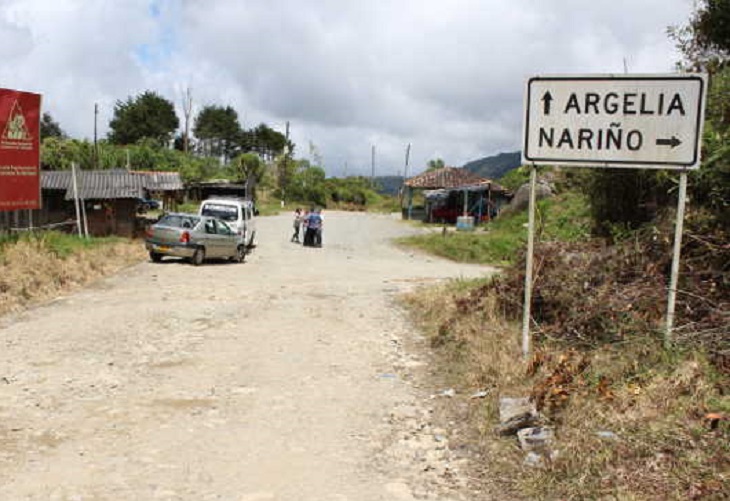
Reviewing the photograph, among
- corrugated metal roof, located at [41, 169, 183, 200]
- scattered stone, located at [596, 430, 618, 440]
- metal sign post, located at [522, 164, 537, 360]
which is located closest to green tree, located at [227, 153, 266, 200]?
corrugated metal roof, located at [41, 169, 183, 200]

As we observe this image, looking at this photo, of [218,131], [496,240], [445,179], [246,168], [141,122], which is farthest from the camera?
[218,131]

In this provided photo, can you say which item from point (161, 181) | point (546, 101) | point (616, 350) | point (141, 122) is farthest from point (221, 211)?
point (141, 122)

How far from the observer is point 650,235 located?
276 inches

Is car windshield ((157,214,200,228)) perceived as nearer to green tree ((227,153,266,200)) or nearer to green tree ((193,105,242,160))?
green tree ((227,153,266,200))

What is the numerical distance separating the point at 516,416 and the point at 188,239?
588 inches

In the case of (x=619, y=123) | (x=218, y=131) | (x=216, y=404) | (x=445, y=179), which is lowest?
(x=216, y=404)

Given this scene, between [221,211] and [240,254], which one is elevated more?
[221,211]

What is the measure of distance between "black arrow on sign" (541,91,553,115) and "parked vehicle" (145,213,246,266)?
1405cm

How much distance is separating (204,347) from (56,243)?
33.0 ft

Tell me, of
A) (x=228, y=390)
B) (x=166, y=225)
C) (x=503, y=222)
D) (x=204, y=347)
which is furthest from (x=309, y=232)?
(x=228, y=390)

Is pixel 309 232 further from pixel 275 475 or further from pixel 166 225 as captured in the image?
pixel 275 475

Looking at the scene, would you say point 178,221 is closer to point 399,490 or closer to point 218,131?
point 399,490

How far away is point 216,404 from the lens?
221 inches

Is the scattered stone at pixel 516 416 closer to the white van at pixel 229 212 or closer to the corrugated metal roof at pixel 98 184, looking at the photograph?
the white van at pixel 229 212
